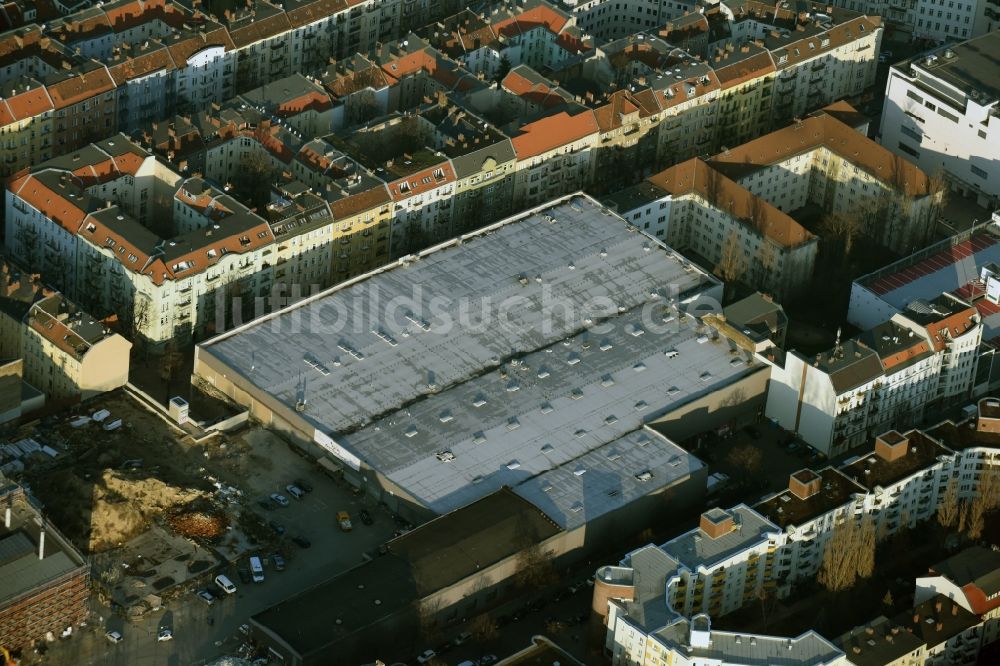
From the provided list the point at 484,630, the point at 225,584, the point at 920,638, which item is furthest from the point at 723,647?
the point at 225,584

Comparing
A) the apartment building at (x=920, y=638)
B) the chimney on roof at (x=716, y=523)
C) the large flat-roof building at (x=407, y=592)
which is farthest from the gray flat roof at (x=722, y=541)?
the apartment building at (x=920, y=638)

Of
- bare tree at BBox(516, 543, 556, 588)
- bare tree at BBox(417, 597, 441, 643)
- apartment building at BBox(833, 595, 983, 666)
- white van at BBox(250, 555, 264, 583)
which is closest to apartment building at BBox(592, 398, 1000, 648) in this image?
apartment building at BBox(833, 595, 983, 666)

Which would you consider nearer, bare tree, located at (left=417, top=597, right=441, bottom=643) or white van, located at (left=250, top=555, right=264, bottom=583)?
bare tree, located at (left=417, top=597, right=441, bottom=643)

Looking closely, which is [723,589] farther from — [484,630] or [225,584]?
[225,584]

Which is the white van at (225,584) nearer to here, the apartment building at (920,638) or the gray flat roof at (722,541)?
the gray flat roof at (722,541)

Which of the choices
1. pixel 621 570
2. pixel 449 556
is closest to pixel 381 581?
pixel 449 556

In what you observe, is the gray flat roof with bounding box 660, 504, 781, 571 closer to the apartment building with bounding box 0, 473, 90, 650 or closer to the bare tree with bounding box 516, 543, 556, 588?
the bare tree with bounding box 516, 543, 556, 588

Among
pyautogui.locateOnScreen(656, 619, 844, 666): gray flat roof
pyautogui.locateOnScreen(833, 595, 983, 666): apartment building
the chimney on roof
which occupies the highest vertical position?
the chimney on roof

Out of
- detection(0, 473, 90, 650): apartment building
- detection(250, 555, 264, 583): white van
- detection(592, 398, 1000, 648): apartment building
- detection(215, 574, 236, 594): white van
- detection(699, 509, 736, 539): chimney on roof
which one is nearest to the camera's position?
detection(0, 473, 90, 650): apartment building
